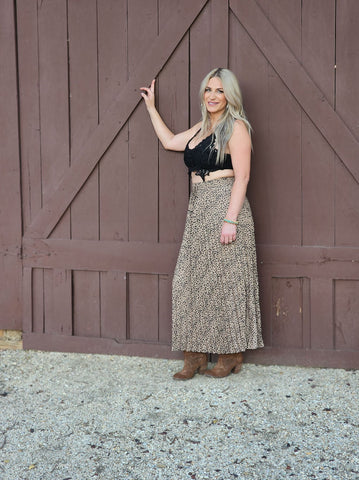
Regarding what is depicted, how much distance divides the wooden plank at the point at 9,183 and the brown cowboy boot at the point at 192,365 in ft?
4.21

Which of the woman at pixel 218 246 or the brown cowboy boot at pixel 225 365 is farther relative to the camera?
the brown cowboy boot at pixel 225 365

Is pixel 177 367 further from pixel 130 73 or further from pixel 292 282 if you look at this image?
pixel 130 73

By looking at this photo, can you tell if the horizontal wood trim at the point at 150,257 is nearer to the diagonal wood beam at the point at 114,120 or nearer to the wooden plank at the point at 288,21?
the diagonal wood beam at the point at 114,120

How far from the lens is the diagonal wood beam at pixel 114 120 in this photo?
11.8 ft

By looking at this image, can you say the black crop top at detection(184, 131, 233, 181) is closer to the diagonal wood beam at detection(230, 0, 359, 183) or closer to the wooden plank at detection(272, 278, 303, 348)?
the diagonal wood beam at detection(230, 0, 359, 183)

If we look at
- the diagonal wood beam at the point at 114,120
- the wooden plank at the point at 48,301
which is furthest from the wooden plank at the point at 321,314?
the wooden plank at the point at 48,301

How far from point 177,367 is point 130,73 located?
6.29ft

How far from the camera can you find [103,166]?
3.81 metres

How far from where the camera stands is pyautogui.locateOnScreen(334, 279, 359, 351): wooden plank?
357 centimetres

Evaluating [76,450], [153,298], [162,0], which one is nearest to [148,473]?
[76,450]

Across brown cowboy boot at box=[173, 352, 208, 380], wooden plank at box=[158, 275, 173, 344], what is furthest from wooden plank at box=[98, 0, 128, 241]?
brown cowboy boot at box=[173, 352, 208, 380]

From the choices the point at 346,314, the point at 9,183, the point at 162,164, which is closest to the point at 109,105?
the point at 162,164

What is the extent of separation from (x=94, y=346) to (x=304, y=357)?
1.40 metres

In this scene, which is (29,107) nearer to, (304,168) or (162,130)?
(162,130)
